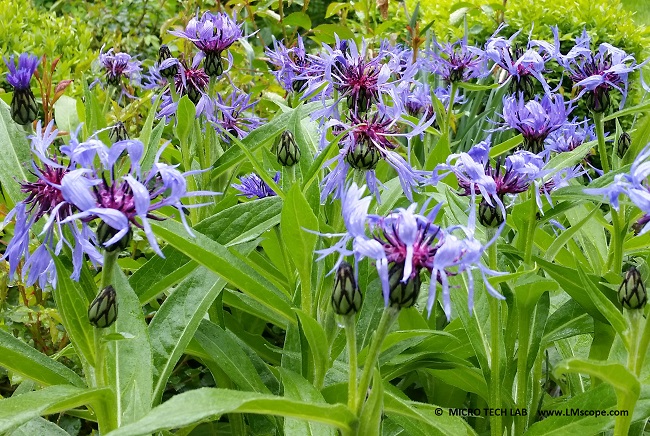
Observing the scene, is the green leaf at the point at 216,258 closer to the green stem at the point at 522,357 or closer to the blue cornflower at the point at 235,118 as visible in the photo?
the green stem at the point at 522,357

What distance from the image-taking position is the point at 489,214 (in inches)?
48.9

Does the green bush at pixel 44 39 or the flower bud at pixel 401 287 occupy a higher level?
the flower bud at pixel 401 287

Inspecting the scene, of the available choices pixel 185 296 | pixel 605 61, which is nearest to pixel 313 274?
pixel 185 296

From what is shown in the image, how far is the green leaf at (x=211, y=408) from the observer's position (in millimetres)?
827

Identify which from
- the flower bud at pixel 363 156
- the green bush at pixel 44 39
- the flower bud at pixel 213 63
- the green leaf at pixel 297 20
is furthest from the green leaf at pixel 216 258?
the green bush at pixel 44 39

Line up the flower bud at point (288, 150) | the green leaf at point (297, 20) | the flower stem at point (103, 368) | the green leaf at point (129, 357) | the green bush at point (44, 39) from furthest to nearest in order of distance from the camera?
A: 1. the green bush at point (44, 39)
2. the green leaf at point (297, 20)
3. the flower bud at point (288, 150)
4. the green leaf at point (129, 357)
5. the flower stem at point (103, 368)

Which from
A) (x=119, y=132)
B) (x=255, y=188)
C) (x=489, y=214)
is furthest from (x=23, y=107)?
(x=489, y=214)

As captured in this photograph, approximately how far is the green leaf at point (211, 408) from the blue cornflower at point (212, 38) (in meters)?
1.00

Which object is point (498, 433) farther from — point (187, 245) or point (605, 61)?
point (605, 61)

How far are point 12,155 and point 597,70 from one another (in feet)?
4.01

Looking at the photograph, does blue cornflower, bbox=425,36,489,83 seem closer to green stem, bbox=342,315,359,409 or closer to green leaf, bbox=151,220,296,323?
green leaf, bbox=151,220,296,323

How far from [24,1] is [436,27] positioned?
73.7 inches

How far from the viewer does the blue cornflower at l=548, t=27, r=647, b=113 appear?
63.1 inches

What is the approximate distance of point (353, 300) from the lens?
96cm
